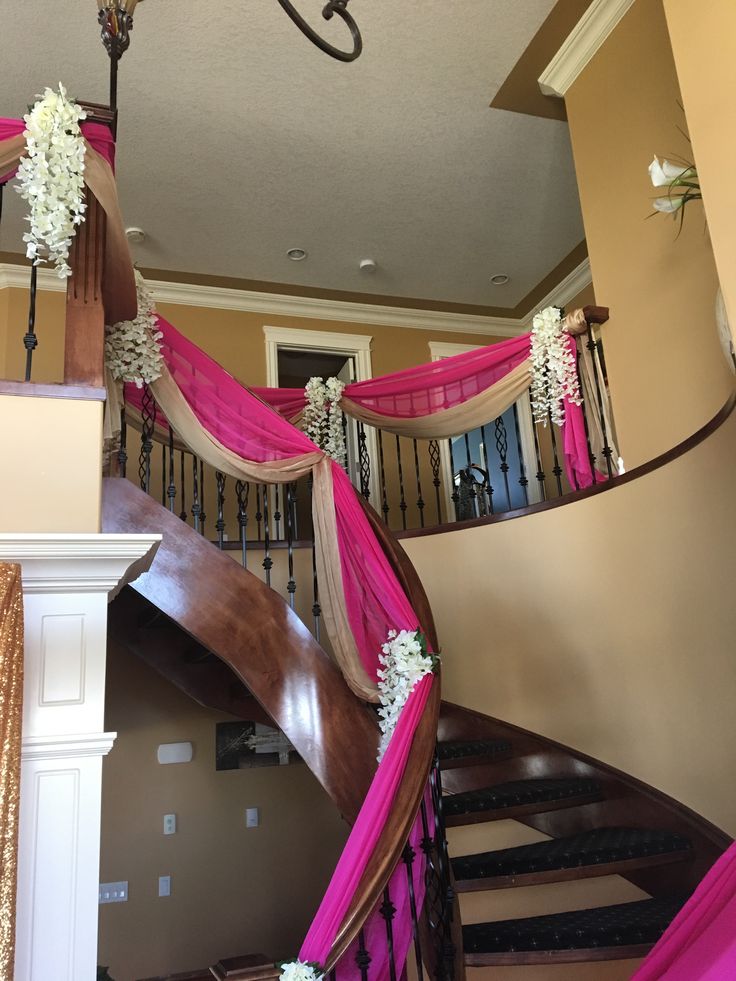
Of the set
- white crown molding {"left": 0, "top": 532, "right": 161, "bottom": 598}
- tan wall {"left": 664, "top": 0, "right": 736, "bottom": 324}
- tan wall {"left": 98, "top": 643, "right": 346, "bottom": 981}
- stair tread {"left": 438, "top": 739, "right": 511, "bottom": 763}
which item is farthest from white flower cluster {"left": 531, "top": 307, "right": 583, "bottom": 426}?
tan wall {"left": 98, "top": 643, "right": 346, "bottom": 981}

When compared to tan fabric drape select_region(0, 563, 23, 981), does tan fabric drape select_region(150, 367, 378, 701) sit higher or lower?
higher

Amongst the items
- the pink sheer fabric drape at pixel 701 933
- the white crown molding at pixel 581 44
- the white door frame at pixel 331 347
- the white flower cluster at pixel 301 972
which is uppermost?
the white crown molding at pixel 581 44

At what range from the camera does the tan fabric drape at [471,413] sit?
4.00 metres

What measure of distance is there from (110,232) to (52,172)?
0.25 meters

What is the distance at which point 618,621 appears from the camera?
359cm

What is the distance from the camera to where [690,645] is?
10.4 ft

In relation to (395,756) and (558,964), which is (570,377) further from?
(558,964)

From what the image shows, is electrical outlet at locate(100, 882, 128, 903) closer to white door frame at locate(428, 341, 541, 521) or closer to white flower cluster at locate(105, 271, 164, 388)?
white flower cluster at locate(105, 271, 164, 388)

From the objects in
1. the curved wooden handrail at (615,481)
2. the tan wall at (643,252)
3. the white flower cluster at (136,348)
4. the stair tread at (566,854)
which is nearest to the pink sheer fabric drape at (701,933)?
the stair tread at (566,854)

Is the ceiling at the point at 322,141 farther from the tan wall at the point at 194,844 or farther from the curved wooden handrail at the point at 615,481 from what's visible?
the tan wall at the point at 194,844

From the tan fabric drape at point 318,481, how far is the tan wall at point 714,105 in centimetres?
182

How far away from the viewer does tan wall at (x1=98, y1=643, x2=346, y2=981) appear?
460 cm

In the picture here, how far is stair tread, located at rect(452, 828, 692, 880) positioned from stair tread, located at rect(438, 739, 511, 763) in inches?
21.9

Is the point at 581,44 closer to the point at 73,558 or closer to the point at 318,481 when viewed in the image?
the point at 318,481
